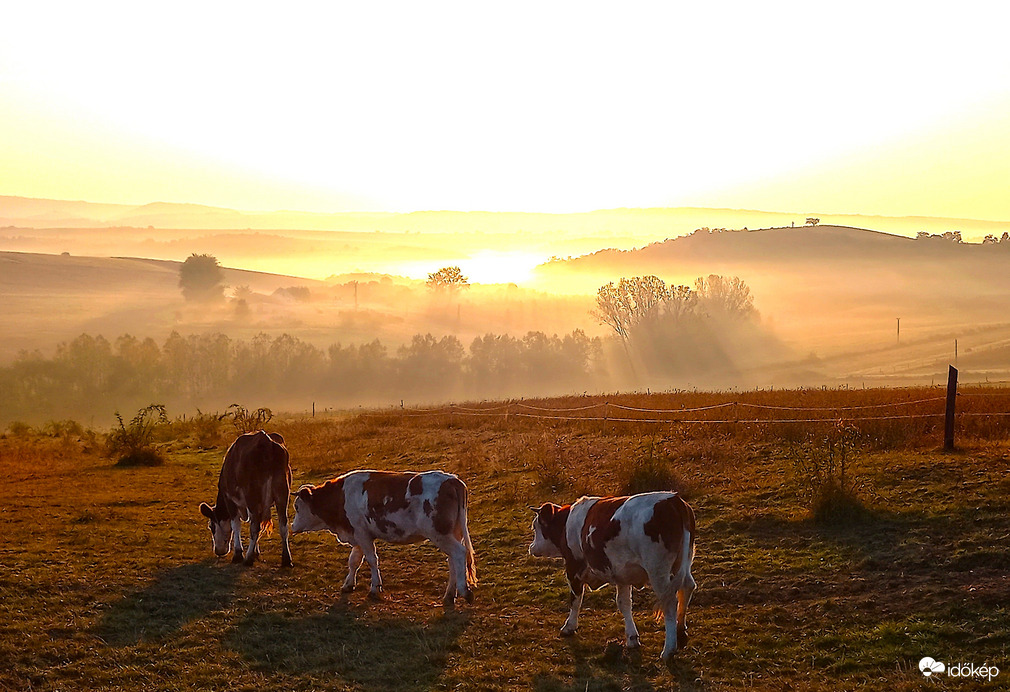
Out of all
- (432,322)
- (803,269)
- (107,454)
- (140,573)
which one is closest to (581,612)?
(140,573)

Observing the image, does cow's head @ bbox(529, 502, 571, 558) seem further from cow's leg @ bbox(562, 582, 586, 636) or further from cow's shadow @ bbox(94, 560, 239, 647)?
cow's shadow @ bbox(94, 560, 239, 647)

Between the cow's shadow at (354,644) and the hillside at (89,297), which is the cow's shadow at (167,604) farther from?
the hillside at (89,297)

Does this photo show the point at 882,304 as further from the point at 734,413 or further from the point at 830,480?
the point at 830,480

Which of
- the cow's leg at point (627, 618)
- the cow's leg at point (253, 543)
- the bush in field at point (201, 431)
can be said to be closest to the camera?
the cow's leg at point (627, 618)

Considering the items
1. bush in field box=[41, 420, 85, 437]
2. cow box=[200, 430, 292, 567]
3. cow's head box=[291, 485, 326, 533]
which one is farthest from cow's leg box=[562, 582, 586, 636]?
bush in field box=[41, 420, 85, 437]

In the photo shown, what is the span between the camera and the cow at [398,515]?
37.6 feet

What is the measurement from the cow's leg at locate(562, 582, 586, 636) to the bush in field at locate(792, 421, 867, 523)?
511cm

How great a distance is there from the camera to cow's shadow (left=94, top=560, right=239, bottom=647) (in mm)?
9805

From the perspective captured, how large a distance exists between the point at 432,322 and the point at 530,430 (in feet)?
405

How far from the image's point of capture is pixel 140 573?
1248cm

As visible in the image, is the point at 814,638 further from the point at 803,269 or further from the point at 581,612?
the point at 803,269

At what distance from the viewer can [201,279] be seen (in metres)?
155

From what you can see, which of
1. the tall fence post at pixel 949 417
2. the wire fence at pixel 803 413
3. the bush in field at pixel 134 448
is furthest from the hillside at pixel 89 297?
→ the tall fence post at pixel 949 417

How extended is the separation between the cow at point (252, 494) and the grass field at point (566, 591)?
41 cm
